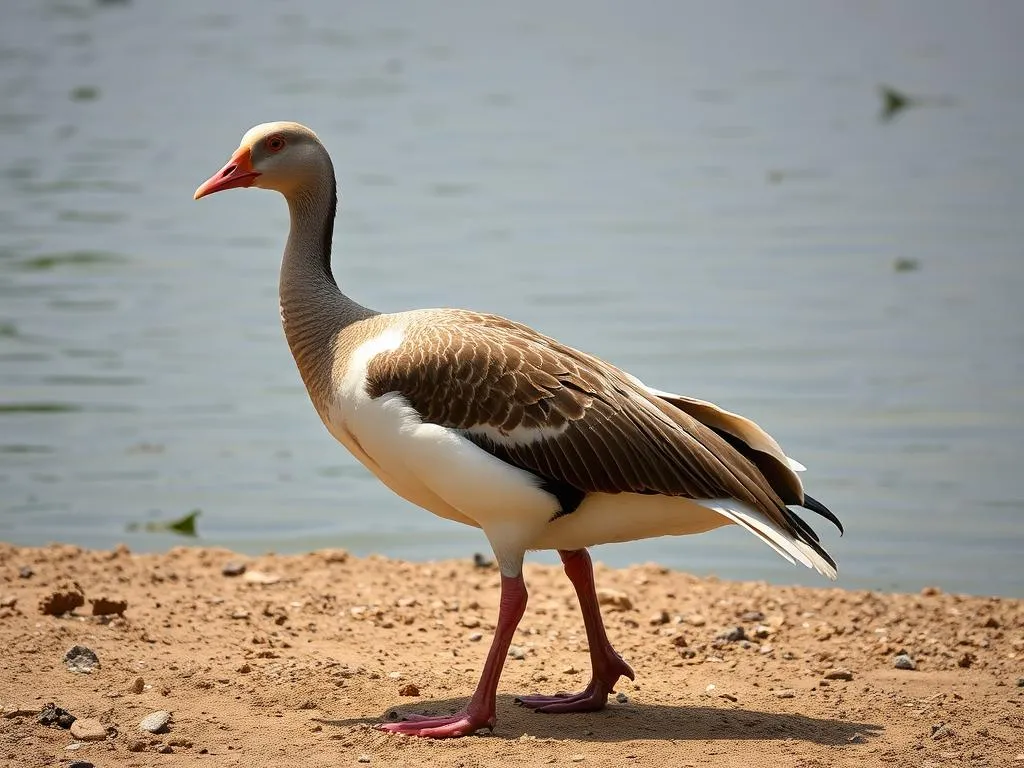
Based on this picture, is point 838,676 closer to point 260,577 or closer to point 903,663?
point 903,663

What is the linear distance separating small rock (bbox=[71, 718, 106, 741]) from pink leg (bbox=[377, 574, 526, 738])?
1324 millimetres

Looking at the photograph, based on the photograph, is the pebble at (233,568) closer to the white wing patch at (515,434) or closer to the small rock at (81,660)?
the small rock at (81,660)

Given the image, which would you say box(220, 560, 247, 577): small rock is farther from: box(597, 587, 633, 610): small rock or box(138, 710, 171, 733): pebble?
box(138, 710, 171, 733): pebble

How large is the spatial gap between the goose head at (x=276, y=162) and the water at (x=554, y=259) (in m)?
4.70

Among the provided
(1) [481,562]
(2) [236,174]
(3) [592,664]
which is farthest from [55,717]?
(1) [481,562]

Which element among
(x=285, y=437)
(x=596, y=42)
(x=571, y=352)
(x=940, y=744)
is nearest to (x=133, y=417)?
(x=285, y=437)

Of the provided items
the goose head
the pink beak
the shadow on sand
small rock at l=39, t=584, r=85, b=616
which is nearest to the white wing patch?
the shadow on sand

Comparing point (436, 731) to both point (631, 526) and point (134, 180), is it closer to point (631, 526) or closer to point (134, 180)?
point (631, 526)

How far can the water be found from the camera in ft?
44.7

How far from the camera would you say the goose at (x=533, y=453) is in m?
7.42

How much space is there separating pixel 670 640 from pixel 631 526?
175 centimetres

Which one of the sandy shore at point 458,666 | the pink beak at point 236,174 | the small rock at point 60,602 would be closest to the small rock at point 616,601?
the sandy shore at point 458,666

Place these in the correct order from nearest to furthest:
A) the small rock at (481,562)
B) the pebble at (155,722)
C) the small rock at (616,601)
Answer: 1. the pebble at (155,722)
2. the small rock at (616,601)
3. the small rock at (481,562)

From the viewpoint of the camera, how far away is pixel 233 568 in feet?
34.9
